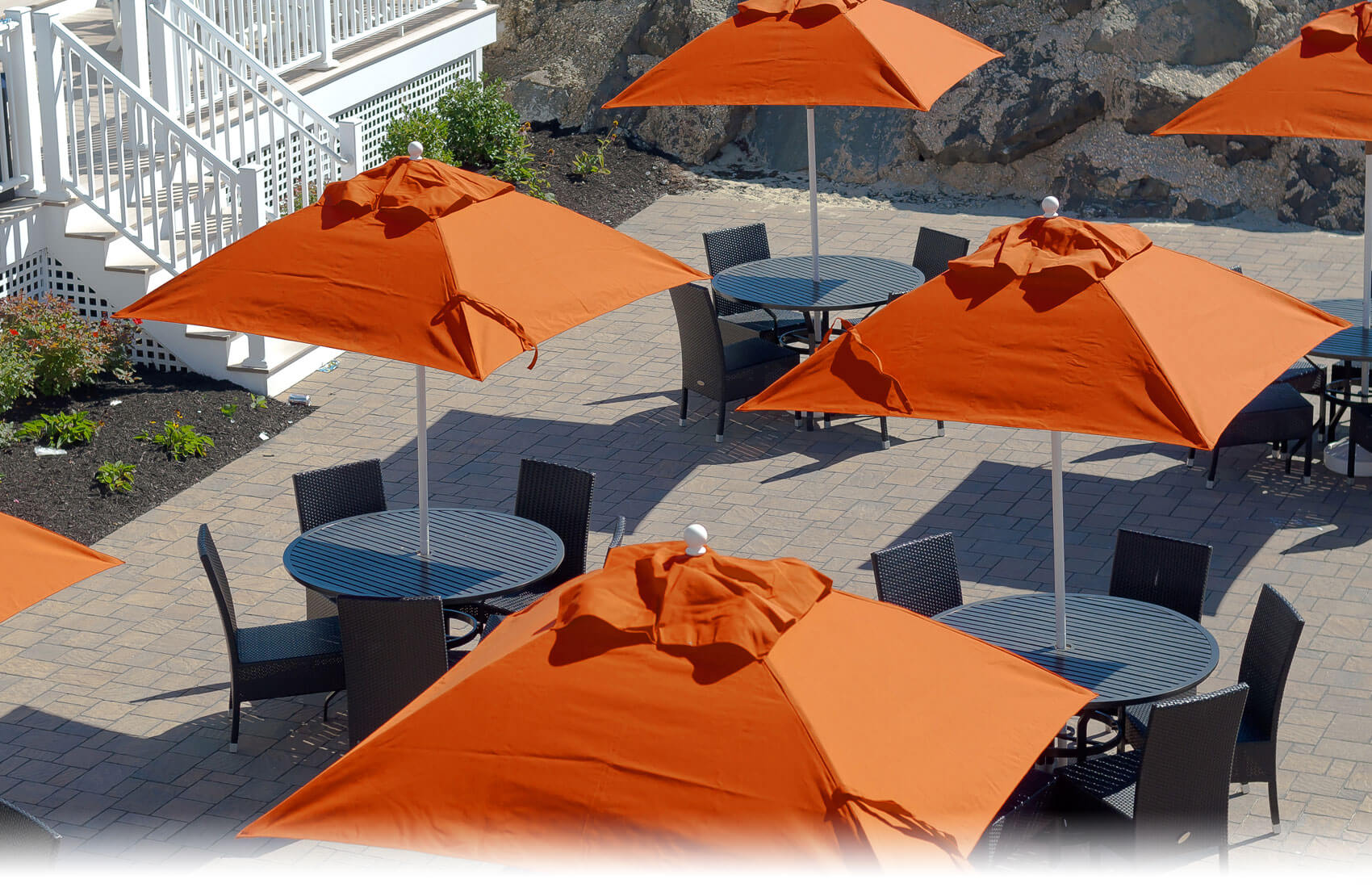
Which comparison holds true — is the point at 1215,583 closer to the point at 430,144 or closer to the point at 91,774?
the point at 91,774

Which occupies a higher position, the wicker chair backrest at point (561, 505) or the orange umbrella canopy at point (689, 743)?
the orange umbrella canopy at point (689, 743)

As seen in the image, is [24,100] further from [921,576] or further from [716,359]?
[921,576]

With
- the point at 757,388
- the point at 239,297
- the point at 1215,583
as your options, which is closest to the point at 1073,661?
the point at 1215,583

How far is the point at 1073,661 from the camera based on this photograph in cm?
708

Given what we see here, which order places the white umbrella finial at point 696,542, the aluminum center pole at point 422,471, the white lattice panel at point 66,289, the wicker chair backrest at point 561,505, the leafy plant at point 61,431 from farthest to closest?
1. the white lattice panel at point 66,289
2. the leafy plant at point 61,431
3. the wicker chair backrest at point 561,505
4. the aluminum center pole at point 422,471
5. the white umbrella finial at point 696,542

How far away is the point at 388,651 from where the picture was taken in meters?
7.39

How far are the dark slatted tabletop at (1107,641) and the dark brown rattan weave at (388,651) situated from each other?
7.58 feet

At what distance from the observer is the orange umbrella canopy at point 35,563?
5.51 meters

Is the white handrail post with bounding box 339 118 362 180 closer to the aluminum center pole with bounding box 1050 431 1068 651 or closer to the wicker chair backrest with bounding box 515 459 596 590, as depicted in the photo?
the wicker chair backrest with bounding box 515 459 596 590

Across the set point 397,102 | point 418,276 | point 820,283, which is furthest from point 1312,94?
point 397,102

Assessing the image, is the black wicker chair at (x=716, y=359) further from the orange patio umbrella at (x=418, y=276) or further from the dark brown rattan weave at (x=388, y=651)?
the dark brown rattan weave at (x=388, y=651)

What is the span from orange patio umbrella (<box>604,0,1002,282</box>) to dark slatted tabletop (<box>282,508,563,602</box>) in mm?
4345

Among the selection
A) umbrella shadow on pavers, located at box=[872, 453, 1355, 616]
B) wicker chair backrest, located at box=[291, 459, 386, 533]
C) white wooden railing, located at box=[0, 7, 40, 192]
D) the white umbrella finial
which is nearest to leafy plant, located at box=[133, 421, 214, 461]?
white wooden railing, located at box=[0, 7, 40, 192]

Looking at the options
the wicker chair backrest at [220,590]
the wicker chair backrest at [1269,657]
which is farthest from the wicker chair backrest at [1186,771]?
the wicker chair backrest at [220,590]
